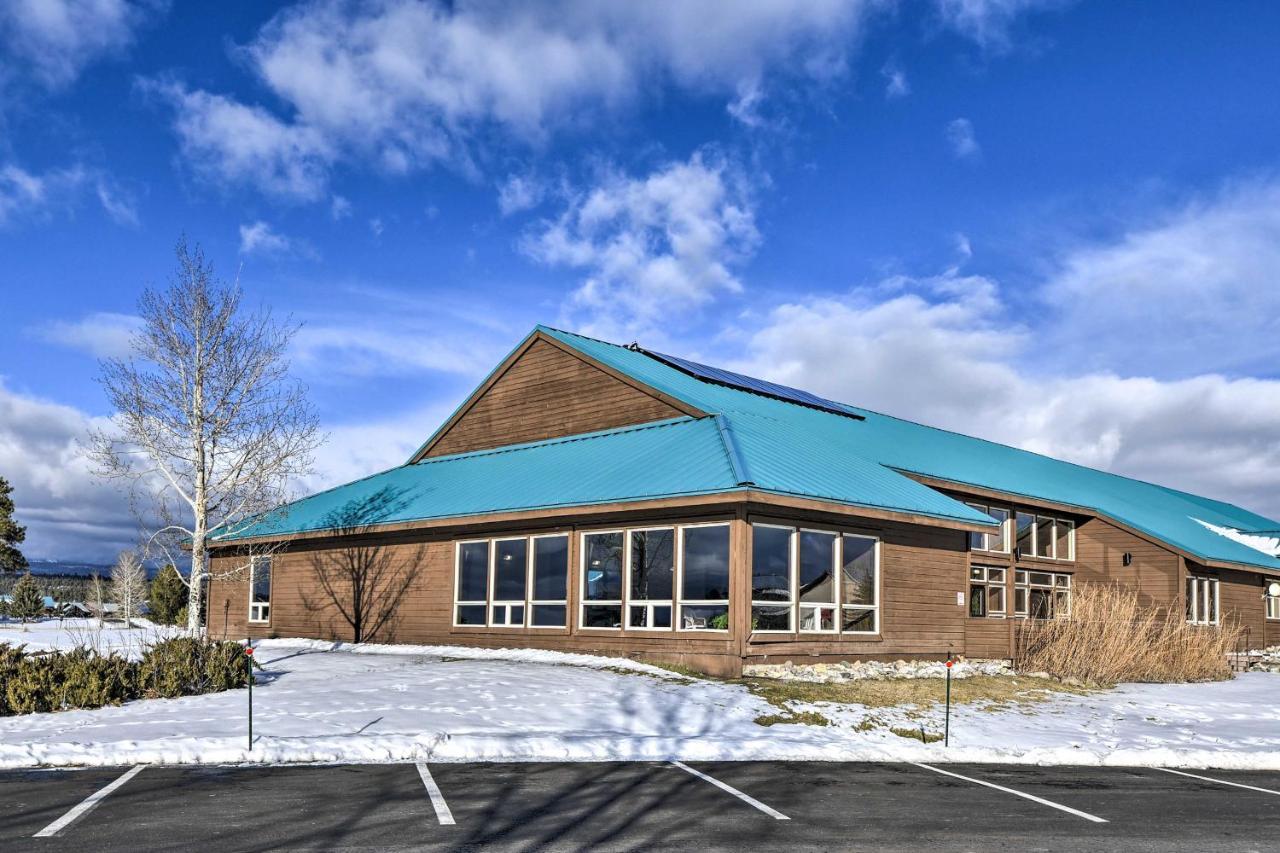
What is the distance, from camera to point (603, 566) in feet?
75.2

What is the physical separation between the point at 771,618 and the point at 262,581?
A: 1707 centimetres

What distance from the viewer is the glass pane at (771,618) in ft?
68.0

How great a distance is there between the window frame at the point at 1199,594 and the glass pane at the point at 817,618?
585 inches

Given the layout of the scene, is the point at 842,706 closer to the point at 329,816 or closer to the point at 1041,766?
the point at 1041,766

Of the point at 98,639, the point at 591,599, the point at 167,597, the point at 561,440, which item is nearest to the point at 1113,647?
the point at 591,599

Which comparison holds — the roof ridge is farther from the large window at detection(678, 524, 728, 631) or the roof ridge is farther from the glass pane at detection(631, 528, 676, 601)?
the large window at detection(678, 524, 728, 631)

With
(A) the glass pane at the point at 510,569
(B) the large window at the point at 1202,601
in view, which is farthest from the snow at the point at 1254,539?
(A) the glass pane at the point at 510,569

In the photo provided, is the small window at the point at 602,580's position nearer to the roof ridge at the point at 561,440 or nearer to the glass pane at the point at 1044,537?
the roof ridge at the point at 561,440

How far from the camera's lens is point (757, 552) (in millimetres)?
20812

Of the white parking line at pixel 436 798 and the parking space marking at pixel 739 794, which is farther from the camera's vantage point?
the parking space marking at pixel 739 794

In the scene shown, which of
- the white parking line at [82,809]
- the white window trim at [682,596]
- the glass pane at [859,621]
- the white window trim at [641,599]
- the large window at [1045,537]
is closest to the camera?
the white parking line at [82,809]

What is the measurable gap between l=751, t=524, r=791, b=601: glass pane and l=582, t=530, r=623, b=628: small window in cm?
306

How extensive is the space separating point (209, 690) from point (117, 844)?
866 cm

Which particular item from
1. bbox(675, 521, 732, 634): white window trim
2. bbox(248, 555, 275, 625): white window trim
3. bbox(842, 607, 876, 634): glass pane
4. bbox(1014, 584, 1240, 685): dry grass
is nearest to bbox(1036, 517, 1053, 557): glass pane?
bbox(1014, 584, 1240, 685): dry grass
